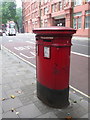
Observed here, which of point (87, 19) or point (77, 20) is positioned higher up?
point (77, 20)

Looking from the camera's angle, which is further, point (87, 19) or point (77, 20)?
point (77, 20)

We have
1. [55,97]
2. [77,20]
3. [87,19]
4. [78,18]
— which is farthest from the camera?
[77,20]

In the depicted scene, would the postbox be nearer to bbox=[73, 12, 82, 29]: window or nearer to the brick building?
the brick building

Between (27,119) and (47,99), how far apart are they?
0.63 meters

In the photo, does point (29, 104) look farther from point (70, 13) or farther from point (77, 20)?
point (70, 13)

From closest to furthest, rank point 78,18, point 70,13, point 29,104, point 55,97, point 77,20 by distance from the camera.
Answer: point 55,97, point 29,104, point 78,18, point 77,20, point 70,13

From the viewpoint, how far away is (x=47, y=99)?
310cm

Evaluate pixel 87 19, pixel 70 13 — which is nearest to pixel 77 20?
pixel 70 13

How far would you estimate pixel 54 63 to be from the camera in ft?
9.21

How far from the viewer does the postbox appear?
2.72 meters

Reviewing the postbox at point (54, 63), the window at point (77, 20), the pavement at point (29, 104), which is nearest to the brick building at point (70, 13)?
the window at point (77, 20)

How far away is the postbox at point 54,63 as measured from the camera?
2.72 m

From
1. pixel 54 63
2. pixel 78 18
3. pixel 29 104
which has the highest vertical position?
pixel 78 18

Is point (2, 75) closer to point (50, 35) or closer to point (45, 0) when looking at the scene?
point (50, 35)
